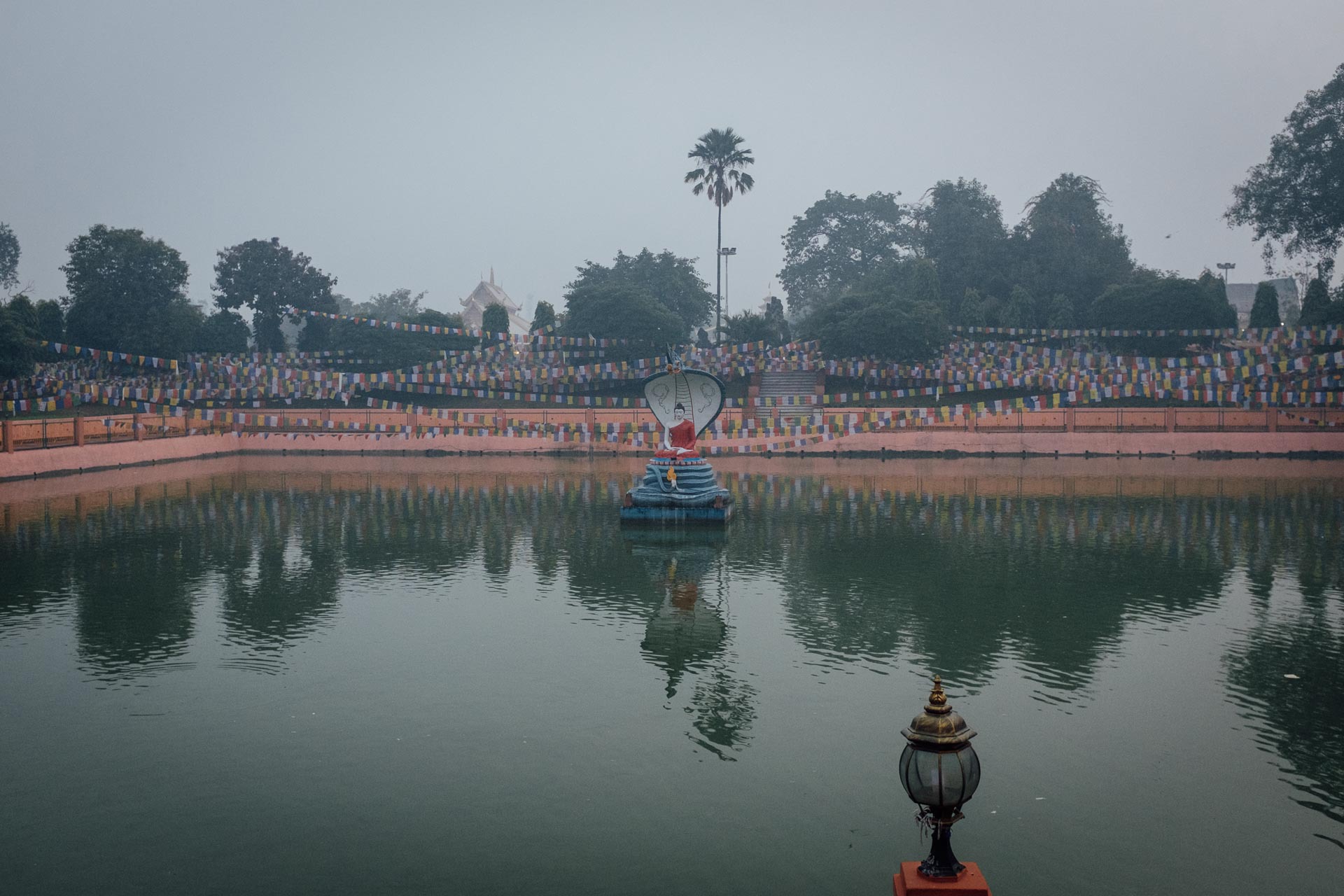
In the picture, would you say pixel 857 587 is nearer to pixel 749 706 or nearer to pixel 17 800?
pixel 749 706

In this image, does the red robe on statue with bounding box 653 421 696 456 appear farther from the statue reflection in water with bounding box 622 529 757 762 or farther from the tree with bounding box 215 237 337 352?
the tree with bounding box 215 237 337 352

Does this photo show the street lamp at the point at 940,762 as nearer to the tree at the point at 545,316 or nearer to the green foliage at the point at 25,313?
the green foliage at the point at 25,313

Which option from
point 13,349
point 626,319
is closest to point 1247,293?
point 626,319

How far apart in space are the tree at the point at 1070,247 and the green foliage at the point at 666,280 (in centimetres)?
2516

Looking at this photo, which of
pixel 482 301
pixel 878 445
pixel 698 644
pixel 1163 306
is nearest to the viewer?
pixel 698 644

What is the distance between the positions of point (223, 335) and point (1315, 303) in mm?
68663

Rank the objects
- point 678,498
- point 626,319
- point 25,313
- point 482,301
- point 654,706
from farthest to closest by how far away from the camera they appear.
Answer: point 482,301 → point 626,319 → point 25,313 → point 678,498 → point 654,706

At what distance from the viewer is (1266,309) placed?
7206 cm

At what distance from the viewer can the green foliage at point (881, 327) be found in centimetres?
6500

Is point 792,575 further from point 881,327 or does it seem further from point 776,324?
point 776,324

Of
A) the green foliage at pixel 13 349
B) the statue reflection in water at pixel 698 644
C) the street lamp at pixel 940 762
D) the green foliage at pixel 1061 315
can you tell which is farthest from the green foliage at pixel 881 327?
the street lamp at pixel 940 762

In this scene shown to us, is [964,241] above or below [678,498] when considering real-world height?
above

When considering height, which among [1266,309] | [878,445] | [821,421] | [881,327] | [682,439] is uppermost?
[1266,309]

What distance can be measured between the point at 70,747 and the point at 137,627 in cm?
557
